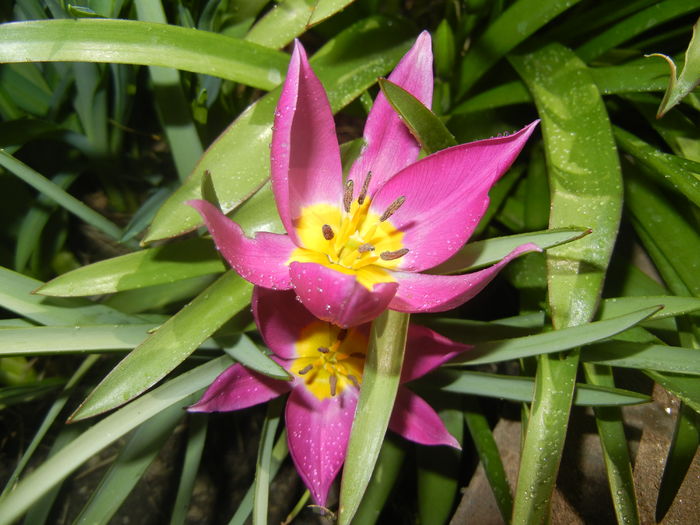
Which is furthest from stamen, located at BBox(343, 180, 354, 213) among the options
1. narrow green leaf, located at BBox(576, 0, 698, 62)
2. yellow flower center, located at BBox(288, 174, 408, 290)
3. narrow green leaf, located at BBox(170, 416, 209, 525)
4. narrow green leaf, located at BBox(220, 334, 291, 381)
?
narrow green leaf, located at BBox(576, 0, 698, 62)

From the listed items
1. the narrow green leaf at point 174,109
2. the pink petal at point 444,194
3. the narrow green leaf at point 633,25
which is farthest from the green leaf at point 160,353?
the narrow green leaf at point 633,25

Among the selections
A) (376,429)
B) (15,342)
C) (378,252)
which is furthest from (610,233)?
(15,342)

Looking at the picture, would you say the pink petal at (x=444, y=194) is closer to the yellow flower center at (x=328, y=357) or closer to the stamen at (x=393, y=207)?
the stamen at (x=393, y=207)

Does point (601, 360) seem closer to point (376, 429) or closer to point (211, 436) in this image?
point (376, 429)

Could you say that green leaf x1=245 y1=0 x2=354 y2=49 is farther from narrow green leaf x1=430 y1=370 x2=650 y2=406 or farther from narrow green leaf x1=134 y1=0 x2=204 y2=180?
narrow green leaf x1=430 y1=370 x2=650 y2=406

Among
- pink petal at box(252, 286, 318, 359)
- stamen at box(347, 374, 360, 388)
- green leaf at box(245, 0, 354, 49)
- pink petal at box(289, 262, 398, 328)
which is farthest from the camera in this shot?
green leaf at box(245, 0, 354, 49)

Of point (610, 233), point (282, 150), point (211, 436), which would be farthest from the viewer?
point (211, 436)
